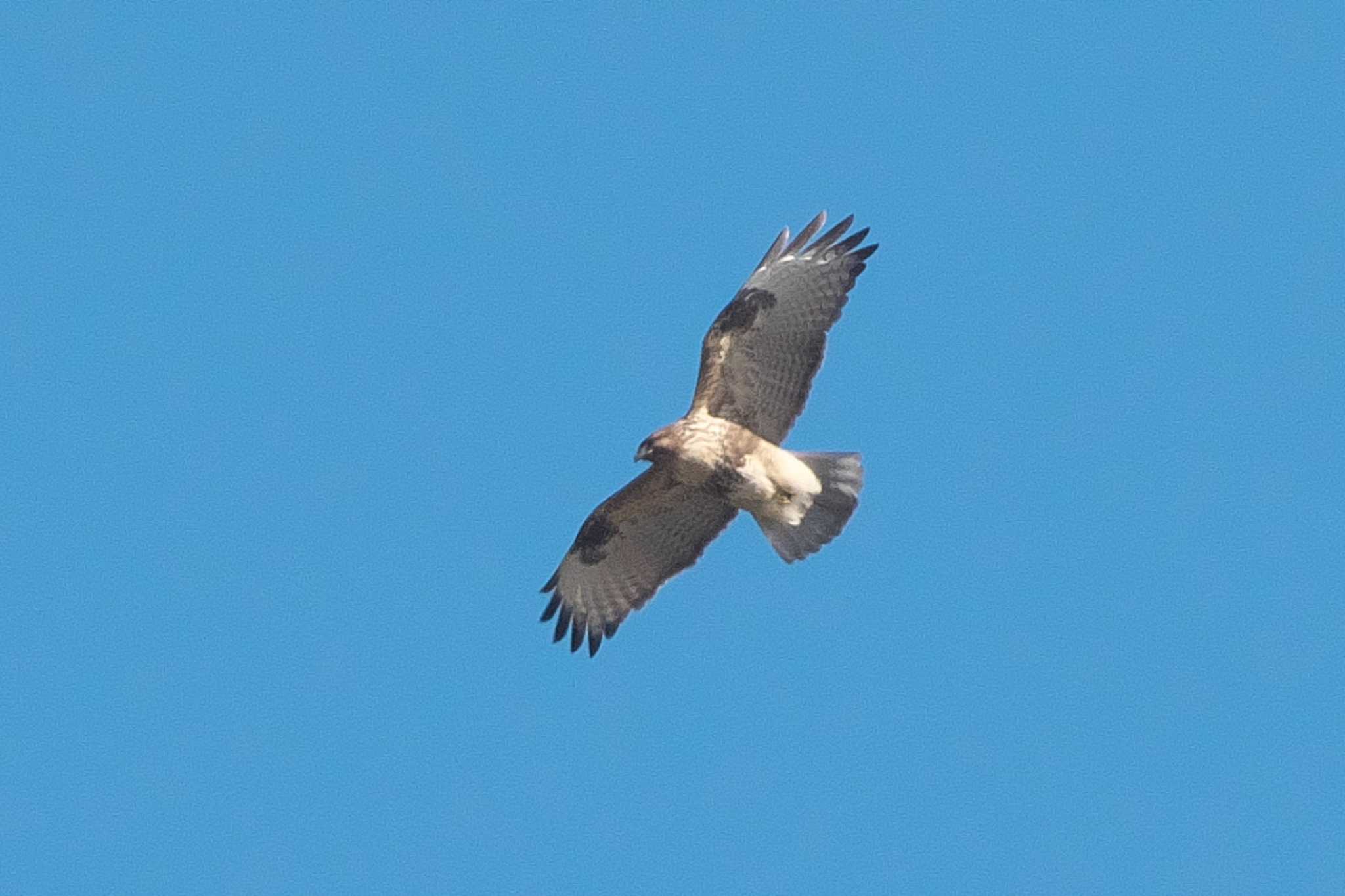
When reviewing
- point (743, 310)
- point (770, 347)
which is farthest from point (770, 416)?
point (743, 310)

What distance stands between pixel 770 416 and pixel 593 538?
157 centimetres

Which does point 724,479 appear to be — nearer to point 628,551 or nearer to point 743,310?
point 743,310

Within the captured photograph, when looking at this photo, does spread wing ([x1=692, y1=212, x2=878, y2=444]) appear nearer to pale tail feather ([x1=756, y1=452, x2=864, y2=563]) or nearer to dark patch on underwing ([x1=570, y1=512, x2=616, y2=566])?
pale tail feather ([x1=756, y1=452, x2=864, y2=563])

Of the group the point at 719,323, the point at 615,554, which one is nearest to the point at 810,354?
the point at 719,323

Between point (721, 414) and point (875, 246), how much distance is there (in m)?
1.41

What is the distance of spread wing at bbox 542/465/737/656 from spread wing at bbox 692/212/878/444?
1.89 feet

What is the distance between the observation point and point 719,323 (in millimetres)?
13367

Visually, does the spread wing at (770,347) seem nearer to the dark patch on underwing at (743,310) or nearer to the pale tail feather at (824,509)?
the dark patch on underwing at (743,310)

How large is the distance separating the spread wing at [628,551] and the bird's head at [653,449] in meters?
0.41

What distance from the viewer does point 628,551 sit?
14234 mm

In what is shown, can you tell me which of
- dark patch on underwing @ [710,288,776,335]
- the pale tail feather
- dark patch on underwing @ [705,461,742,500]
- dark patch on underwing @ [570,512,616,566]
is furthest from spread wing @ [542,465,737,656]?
dark patch on underwing @ [710,288,776,335]

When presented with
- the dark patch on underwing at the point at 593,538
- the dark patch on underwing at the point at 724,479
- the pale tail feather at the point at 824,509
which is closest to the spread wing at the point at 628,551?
the dark patch on underwing at the point at 593,538

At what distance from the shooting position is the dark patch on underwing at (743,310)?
43.8ft

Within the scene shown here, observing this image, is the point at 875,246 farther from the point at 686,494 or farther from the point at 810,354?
the point at 686,494
